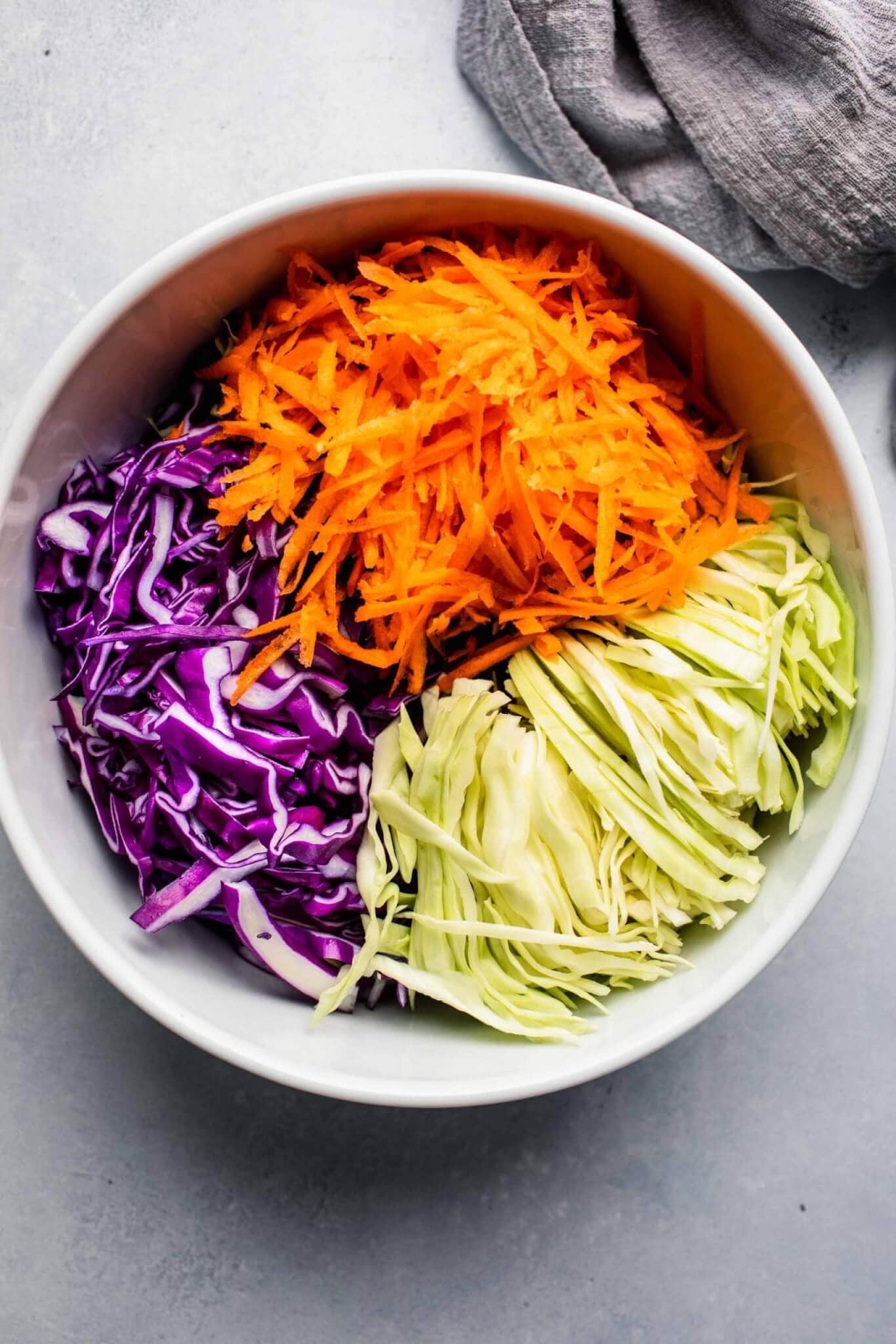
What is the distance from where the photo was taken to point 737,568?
1.14 metres

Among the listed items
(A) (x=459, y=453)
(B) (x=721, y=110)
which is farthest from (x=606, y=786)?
(B) (x=721, y=110)

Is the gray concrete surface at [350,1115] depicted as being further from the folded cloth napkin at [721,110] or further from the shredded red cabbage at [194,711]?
the shredded red cabbage at [194,711]

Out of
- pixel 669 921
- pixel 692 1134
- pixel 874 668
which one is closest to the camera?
pixel 874 668

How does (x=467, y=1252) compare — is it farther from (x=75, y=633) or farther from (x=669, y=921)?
(x=75, y=633)

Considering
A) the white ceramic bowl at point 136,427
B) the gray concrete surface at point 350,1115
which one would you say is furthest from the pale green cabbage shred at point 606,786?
the gray concrete surface at point 350,1115

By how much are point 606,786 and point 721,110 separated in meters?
0.85

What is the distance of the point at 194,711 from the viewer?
110 cm

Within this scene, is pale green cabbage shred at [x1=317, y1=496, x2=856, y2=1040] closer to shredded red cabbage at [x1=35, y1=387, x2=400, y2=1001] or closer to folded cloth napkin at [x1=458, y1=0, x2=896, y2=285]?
shredded red cabbage at [x1=35, y1=387, x2=400, y2=1001]

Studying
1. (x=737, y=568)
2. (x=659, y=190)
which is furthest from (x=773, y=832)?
(x=659, y=190)

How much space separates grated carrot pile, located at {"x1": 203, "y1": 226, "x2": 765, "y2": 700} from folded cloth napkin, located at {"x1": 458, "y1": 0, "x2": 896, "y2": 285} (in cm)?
26

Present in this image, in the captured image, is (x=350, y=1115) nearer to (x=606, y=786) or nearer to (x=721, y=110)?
(x=606, y=786)

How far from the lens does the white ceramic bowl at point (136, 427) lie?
3.35 ft

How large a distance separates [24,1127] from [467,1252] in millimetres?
620

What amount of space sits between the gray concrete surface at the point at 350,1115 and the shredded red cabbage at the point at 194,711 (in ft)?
0.96
